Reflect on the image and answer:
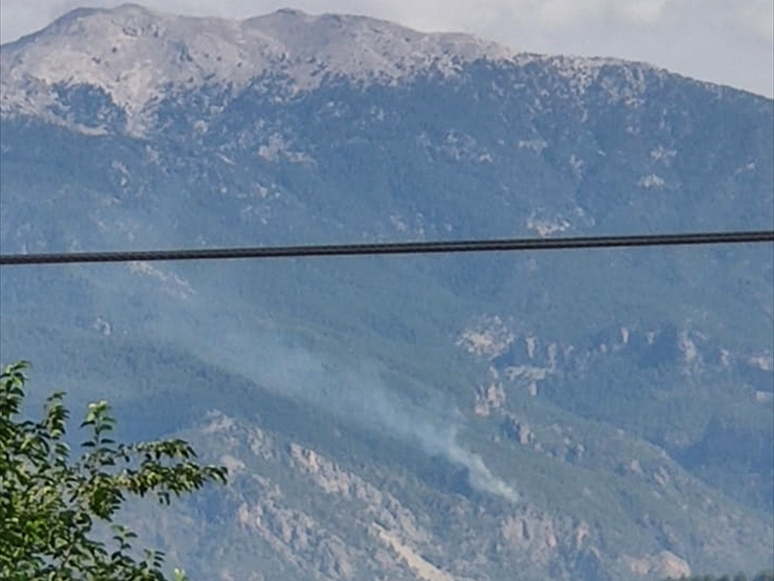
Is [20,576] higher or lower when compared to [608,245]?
lower

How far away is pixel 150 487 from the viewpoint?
2525cm

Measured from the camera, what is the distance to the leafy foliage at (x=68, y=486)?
914 inches

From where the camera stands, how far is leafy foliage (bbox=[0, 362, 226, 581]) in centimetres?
2322

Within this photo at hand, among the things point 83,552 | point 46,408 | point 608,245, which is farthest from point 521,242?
point 46,408

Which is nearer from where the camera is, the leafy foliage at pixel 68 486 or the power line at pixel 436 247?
the power line at pixel 436 247

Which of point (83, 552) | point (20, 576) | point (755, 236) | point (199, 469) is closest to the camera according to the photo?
point (755, 236)

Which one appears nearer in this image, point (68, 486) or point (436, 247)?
point (436, 247)

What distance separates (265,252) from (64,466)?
9947mm

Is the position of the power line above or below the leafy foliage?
above

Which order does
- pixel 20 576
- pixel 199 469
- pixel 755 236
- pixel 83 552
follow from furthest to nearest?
pixel 199 469 → pixel 83 552 → pixel 20 576 → pixel 755 236

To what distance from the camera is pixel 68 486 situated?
2491 cm

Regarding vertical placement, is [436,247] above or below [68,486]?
above

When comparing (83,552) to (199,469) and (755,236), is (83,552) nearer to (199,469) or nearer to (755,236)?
(199,469)

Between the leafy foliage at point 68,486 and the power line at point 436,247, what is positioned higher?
the power line at point 436,247
